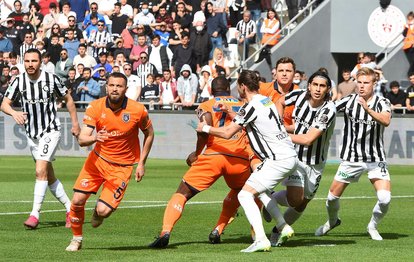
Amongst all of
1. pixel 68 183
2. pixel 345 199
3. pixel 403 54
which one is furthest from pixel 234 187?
pixel 403 54

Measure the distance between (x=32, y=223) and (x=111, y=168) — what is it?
8.34ft

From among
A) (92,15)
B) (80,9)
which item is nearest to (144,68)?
(92,15)

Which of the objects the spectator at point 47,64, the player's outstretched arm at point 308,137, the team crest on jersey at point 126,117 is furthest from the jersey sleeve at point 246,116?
the spectator at point 47,64

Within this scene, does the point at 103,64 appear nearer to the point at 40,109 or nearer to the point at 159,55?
the point at 159,55

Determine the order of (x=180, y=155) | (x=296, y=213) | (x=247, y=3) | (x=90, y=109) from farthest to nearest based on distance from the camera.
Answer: (x=247, y=3)
(x=180, y=155)
(x=296, y=213)
(x=90, y=109)

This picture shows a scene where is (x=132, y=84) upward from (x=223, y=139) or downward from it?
downward

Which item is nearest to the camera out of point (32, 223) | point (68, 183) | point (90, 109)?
point (90, 109)

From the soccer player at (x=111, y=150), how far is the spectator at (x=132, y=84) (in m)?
18.9

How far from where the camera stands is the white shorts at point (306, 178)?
1405 cm

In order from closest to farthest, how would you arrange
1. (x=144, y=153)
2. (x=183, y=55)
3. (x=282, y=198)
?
(x=144, y=153), (x=282, y=198), (x=183, y=55)

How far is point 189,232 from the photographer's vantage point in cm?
1530

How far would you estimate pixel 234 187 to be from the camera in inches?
551

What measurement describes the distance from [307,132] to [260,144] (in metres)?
0.90

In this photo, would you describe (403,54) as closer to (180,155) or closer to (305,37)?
(305,37)
